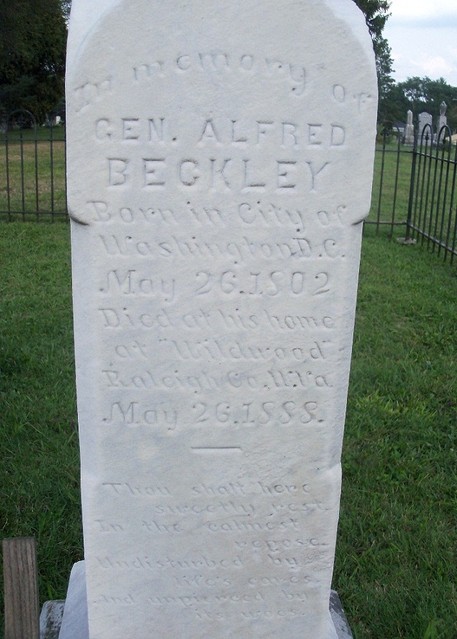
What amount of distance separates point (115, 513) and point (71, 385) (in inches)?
90.6

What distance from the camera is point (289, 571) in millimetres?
2266

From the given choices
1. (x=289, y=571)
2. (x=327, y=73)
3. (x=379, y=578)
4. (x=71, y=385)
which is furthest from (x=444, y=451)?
(x=327, y=73)

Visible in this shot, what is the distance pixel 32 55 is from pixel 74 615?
74.6 ft

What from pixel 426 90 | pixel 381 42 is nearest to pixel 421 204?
pixel 381 42

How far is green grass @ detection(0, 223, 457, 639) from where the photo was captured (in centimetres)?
281

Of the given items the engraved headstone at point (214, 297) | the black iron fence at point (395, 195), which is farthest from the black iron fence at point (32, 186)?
the engraved headstone at point (214, 297)

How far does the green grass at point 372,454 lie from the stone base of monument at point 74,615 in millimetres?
147

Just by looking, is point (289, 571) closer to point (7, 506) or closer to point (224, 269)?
point (224, 269)

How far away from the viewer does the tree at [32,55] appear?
766 inches

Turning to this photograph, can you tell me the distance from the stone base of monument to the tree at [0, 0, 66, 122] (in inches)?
739

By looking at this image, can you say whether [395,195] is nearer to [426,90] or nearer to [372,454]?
[372,454]

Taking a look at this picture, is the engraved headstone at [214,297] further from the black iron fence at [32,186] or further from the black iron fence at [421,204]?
the black iron fence at [32,186]

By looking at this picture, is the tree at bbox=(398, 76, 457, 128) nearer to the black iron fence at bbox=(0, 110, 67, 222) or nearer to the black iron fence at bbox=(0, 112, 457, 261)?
the black iron fence at bbox=(0, 112, 457, 261)

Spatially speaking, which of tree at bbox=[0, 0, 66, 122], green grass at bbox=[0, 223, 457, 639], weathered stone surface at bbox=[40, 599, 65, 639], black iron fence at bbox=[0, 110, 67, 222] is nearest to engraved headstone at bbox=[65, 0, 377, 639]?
weathered stone surface at bbox=[40, 599, 65, 639]
